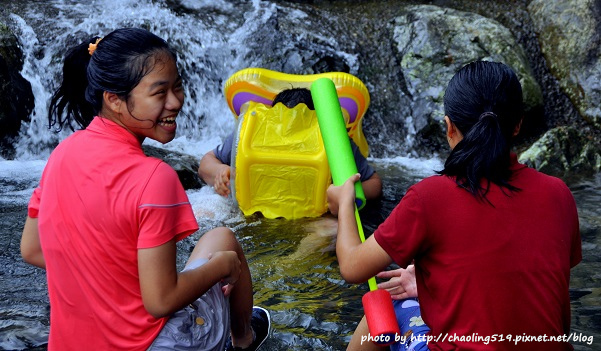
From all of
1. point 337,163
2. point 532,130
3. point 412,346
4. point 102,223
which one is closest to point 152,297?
point 102,223

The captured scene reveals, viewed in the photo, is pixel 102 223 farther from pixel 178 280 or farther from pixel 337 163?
pixel 337 163

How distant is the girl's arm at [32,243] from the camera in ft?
6.43

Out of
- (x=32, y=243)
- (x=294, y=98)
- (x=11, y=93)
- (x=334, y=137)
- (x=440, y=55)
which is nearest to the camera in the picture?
(x=32, y=243)

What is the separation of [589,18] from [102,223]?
20.8 ft

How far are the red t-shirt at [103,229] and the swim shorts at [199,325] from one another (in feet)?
0.13

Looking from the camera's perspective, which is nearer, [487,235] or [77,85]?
[487,235]

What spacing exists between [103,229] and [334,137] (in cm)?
108

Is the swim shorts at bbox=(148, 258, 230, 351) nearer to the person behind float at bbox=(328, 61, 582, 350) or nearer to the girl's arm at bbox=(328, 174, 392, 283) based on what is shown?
the girl's arm at bbox=(328, 174, 392, 283)

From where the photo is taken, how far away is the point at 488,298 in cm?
168

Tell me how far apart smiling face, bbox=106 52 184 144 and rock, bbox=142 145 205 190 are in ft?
9.14

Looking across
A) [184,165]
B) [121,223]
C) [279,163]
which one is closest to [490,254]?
[121,223]

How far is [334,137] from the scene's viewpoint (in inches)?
100

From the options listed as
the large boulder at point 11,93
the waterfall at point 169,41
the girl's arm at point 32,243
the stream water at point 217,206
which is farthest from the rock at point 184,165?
the girl's arm at point 32,243

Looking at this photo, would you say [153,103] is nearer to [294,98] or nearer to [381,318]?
[381,318]
